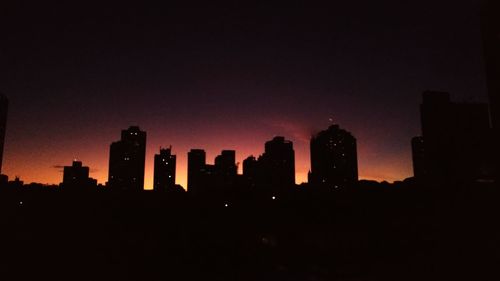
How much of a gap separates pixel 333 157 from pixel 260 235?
11001 centimetres

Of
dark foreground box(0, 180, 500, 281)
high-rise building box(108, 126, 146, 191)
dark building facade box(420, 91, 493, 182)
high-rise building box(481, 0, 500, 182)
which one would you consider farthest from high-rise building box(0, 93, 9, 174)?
high-rise building box(481, 0, 500, 182)

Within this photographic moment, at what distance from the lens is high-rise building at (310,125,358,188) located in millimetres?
137875

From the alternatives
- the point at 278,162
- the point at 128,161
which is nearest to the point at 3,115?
the point at 128,161

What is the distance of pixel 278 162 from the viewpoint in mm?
147125

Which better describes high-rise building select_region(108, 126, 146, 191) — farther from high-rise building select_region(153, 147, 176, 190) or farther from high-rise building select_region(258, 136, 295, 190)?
high-rise building select_region(258, 136, 295, 190)

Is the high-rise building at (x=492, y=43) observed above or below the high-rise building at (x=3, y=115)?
below

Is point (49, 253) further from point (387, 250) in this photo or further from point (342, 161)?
point (342, 161)

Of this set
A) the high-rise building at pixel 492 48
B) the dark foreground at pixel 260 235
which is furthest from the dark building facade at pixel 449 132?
the high-rise building at pixel 492 48

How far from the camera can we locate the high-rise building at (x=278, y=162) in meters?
145

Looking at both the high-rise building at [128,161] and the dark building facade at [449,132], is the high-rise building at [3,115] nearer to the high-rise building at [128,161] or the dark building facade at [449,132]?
the high-rise building at [128,161]

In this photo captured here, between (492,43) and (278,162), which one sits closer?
(492,43)

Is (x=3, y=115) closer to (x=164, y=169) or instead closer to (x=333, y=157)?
(x=164, y=169)

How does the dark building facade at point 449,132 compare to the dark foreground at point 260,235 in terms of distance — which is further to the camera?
the dark building facade at point 449,132

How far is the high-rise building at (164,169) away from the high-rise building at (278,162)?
37.6 meters
